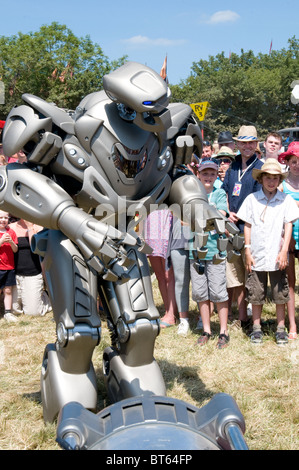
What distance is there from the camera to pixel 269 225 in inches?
175

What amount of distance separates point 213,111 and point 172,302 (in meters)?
36.3

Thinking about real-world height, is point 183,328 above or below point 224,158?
below

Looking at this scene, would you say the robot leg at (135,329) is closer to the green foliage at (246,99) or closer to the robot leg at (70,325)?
the robot leg at (70,325)

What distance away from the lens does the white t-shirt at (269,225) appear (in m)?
4.42

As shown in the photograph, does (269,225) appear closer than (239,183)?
A: Yes

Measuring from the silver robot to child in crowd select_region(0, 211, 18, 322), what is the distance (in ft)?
8.84

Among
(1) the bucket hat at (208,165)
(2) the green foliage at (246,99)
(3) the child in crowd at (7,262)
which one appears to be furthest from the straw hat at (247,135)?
(2) the green foliage at (246,99)

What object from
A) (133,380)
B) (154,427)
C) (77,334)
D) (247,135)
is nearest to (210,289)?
(247,135)

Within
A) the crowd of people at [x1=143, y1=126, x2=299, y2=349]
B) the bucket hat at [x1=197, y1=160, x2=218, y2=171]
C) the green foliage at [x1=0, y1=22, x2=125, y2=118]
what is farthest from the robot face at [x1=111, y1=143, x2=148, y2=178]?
the green foliage at [x1=0, y1=22, x2=125, y2=118]

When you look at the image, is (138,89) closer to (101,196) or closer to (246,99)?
(101,196)

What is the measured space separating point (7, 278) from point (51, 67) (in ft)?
82.1

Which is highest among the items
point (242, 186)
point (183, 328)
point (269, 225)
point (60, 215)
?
point (60, 215)

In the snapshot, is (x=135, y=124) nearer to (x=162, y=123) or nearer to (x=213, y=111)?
(x=162, y=123)

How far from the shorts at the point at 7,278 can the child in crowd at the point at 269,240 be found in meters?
2.66
